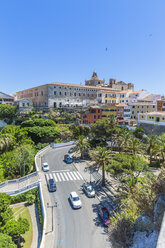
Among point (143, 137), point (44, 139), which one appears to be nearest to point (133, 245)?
point (143, 137)

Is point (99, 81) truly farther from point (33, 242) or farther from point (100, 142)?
point (33, 242)

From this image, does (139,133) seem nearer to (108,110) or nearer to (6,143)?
(108,110)

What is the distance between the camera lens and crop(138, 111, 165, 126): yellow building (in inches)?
1894

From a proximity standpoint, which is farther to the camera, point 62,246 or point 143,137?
point 143,137

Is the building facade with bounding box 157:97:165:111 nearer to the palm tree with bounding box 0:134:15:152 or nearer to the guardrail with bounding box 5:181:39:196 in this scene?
the guardrail with bounding box 5:181:39:196

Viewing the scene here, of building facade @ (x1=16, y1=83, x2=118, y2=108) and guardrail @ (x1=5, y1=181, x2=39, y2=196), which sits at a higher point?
building facade @ (x1=16, y1=83, x2=118, y2=108)

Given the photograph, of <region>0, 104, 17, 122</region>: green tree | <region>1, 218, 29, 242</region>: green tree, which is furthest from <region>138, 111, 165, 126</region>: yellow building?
<region>0, 104, 17, 122</region>: green tree

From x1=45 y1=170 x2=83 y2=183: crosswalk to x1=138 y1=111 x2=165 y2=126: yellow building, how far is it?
102ft

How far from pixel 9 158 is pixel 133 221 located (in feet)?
107

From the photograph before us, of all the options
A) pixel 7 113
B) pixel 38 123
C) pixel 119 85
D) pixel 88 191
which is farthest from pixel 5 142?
pixel 119 85

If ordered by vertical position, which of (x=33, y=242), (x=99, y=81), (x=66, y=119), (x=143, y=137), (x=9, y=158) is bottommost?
(x=33, y=242)

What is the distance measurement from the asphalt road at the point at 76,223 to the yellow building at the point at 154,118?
33.6m

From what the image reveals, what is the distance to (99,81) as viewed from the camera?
9869 centimetres

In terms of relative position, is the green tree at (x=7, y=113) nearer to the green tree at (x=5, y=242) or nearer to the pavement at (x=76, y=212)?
the pavement at (x=76, y=212)
